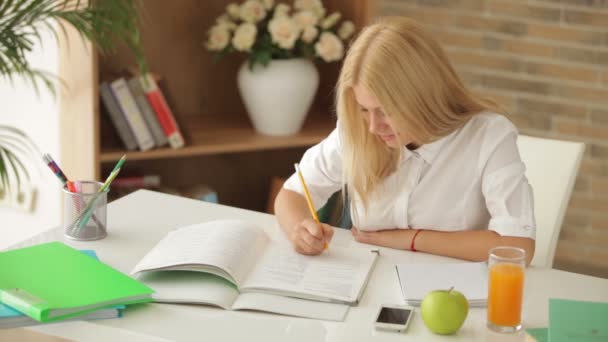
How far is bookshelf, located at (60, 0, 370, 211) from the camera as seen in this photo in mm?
3090

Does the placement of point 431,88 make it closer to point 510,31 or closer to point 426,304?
point 426,304

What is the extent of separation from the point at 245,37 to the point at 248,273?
1487 millimetres

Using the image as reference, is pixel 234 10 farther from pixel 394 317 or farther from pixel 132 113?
pixel 394 317

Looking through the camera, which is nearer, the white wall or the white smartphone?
the white smartphone

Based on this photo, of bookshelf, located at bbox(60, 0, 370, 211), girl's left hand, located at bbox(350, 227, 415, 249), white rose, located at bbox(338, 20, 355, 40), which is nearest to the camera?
girl's left hand, located at bbox(350, 227, 415, 249)

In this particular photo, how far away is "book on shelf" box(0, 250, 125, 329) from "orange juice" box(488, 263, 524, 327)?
0.64 metres

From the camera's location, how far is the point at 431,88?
2041 millimetres

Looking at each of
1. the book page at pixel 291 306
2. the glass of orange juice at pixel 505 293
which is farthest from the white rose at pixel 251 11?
the glass of orange juice at pixel 505 293

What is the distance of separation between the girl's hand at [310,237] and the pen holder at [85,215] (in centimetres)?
41

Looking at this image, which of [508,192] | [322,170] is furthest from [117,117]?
[508,192]

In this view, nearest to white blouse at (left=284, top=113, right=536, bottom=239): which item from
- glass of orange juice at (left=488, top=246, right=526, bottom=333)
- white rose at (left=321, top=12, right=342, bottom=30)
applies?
glass of orange juice at (left=488, top=246, right=526, bottom=333)

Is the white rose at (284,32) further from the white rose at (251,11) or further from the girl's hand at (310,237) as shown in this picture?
the girl's hand at (310,237)

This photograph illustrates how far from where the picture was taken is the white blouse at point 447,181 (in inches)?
83.0

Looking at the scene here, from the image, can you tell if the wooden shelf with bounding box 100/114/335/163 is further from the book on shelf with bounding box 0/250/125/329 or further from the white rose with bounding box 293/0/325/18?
the book on shelf with bounding box 0/250/125/329
